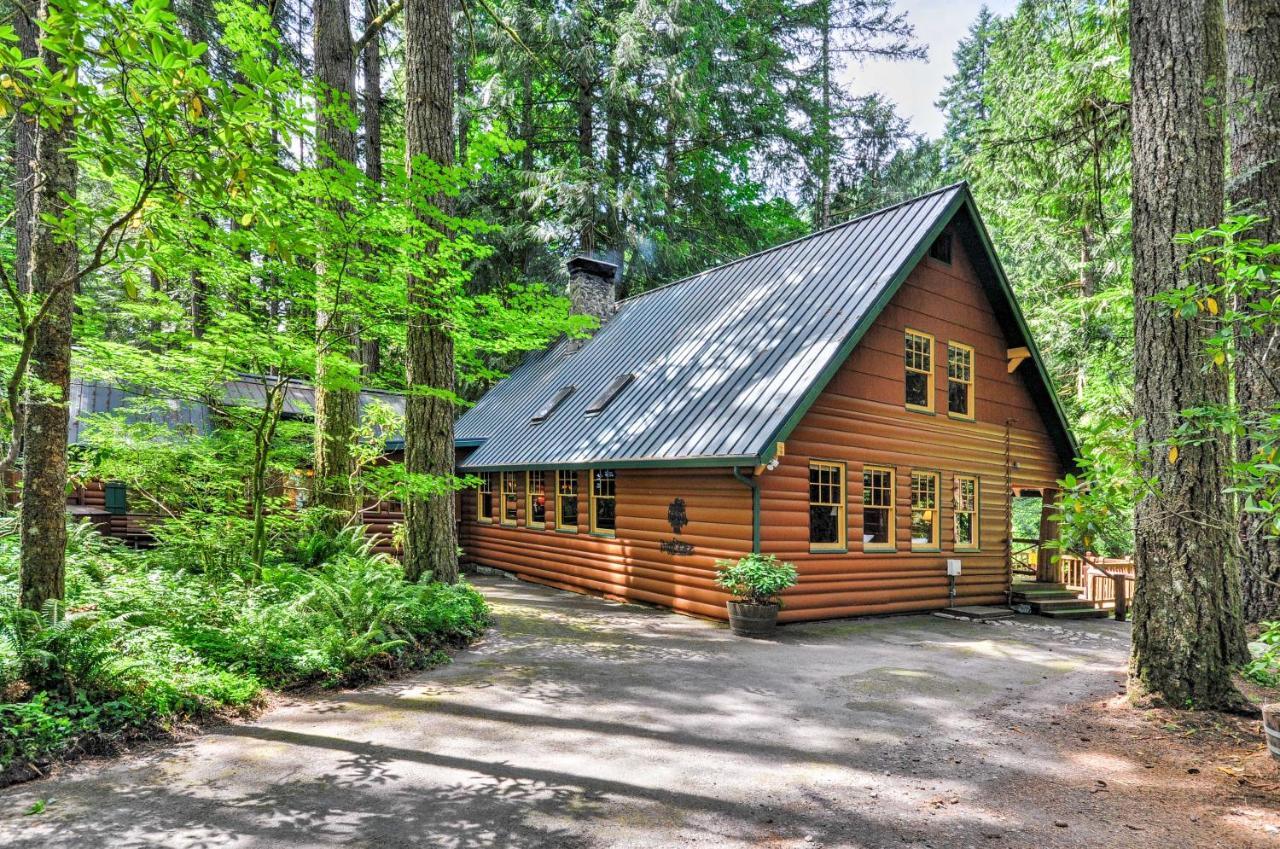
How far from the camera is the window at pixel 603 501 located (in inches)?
510

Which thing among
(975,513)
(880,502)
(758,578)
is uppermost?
(880,502)

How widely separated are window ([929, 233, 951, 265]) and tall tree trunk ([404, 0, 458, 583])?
8555 millimetres

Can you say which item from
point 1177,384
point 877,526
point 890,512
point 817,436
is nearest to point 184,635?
point 817,436

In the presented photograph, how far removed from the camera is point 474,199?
23.1 metres

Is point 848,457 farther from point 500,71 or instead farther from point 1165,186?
point 500,71

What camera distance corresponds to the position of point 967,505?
13.1 meters

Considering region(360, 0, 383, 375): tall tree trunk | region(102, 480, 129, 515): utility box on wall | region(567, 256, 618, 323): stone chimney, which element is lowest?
region(102, 480, 129, 515): utility box on wall

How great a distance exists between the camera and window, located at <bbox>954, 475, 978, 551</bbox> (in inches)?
503

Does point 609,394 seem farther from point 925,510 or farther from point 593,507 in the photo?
point 925,510

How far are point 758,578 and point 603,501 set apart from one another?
454 centimetres

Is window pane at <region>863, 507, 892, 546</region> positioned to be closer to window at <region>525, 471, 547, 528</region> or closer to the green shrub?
the green shrub

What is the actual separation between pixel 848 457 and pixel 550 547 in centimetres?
664

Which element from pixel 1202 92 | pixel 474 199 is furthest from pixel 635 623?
pixel 474 199

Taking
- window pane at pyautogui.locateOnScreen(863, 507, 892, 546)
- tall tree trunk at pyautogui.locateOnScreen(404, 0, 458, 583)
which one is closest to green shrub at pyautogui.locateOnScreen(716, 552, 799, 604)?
window pane at pyautogui.locateOnScreen(863, 507, 892, 546)
